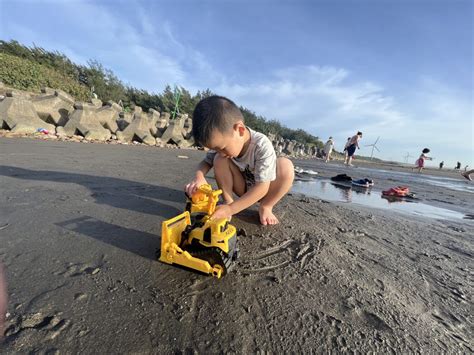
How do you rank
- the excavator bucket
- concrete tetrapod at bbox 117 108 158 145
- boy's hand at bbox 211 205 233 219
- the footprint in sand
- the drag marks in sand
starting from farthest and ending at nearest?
concrete tetrapod at bbox 117 108 158 145 < boy's hand at bbox 211 205 233 219 < the drag marks in sand < the excavator bucket < the footprint in sand

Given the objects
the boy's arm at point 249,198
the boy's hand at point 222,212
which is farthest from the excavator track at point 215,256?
the boy's arm at point 249,198

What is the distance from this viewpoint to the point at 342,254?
5.80 ft

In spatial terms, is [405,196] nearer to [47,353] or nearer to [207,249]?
[207,249]

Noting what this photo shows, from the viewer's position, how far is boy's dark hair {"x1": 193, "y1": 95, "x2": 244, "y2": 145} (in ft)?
5.73

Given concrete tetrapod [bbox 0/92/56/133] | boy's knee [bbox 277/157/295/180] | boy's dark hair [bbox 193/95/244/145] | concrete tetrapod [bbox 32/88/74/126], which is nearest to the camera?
boy's dark hair [bbox 193/95/244/145]

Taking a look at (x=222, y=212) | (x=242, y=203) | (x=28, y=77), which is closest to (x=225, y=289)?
(x=222, y=212)

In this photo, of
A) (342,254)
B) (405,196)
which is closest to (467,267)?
(342,254)

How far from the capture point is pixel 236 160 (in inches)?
88.9

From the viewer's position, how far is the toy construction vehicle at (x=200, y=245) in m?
1.29

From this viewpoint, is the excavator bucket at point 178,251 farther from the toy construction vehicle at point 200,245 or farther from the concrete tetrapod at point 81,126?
the concrete tetrapod at point 81,126

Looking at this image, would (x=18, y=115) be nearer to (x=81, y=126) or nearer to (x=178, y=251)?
(x=81, y=126)

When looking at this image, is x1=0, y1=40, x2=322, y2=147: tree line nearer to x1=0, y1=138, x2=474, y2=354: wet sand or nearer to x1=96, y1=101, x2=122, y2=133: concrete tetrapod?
x1=96, y1=101, x2=122, y2=133: concrete tetrapod

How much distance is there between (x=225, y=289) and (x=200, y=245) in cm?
28

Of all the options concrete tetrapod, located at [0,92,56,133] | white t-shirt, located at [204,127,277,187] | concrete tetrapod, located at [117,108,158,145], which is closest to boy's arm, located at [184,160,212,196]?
white t-shirt, located at [204,127,277,187]
